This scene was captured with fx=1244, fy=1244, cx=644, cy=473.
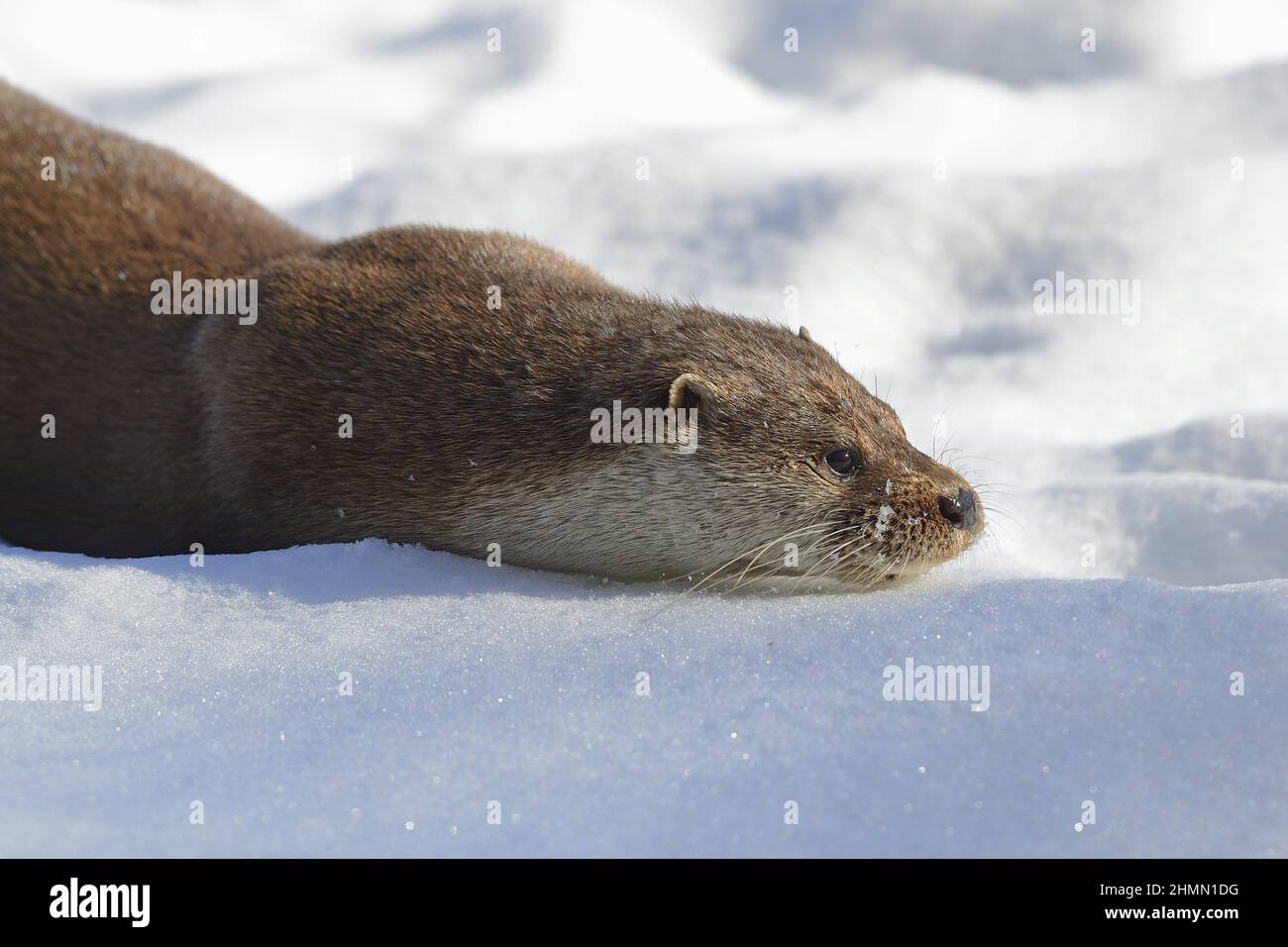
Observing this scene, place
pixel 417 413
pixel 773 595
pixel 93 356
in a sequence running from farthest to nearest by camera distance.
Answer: pixel 93 356 → pixel 417 413 → pixel 773 595

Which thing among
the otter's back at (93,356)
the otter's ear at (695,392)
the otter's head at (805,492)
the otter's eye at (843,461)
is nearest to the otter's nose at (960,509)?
the otter's head at (805,492)

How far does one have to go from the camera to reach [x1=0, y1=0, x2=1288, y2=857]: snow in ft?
8.89

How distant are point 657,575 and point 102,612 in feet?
5.85

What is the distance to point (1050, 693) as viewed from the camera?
2975mm

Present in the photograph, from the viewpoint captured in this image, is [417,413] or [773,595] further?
[417,413]

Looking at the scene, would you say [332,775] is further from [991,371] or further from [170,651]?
[991,371]

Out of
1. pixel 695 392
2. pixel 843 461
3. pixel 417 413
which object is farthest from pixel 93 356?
pixel 843 461

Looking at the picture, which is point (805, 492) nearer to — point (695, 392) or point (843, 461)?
point (843, 461)

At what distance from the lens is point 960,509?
13.8ft

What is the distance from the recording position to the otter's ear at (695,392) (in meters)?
4.17

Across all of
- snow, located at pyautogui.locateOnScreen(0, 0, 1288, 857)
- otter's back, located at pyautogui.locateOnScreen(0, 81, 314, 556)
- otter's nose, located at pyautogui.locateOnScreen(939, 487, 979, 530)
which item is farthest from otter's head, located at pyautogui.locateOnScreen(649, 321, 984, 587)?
otter's back, located at pyautogui.locateOnScreen(0, 81, 314, 556)

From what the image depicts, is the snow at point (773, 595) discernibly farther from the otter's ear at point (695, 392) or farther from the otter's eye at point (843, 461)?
the otter's ear at point (695, 392)

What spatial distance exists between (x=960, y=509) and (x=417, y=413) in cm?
190
